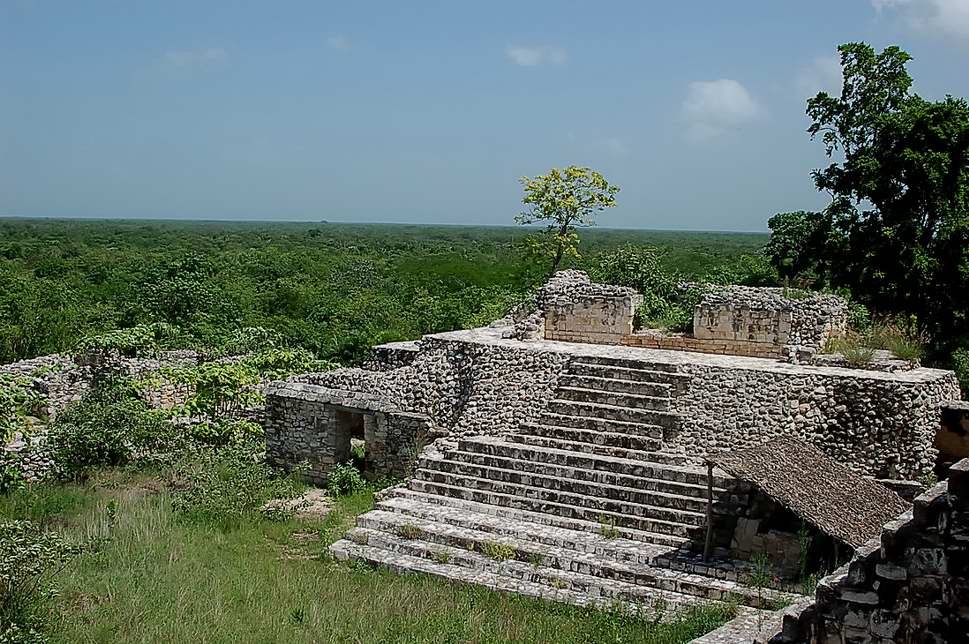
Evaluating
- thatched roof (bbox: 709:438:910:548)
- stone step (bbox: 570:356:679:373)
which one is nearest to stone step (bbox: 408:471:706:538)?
thatched roof (bbox: 709:438:910:548)

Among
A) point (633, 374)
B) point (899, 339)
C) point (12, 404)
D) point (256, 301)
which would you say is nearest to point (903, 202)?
point (899, 339)

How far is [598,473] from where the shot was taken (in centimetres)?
1078

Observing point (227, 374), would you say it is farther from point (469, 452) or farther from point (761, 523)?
point (761, 523)

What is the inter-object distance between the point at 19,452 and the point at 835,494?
33.8ft

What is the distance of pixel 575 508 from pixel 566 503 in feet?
0.49

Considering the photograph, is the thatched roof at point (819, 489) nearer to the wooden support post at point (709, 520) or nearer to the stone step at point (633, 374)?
the wooden support post at point (709, 520)

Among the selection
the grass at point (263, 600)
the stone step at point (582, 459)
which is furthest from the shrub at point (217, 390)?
the stone step at point (582, 459)

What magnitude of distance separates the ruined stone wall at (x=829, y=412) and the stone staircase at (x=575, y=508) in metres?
0.44

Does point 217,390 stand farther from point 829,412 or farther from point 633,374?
point 829,412

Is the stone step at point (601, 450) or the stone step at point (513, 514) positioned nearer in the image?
the stone step at point (513, 514)

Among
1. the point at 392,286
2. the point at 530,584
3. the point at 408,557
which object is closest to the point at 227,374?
the point at 408,557

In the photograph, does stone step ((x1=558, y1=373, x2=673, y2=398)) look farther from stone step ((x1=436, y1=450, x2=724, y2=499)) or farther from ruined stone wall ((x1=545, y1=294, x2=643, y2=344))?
ruined stone wall ((x1=545, y1=294, x2=643, y2=344))

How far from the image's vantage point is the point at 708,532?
9.36 metres

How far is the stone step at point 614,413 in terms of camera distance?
11.4 m
